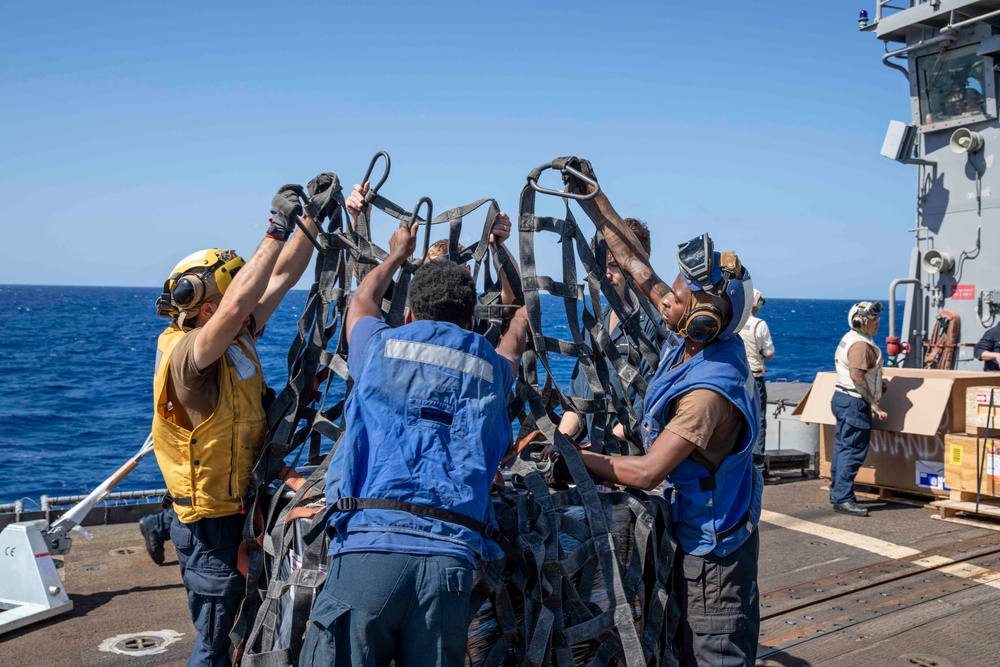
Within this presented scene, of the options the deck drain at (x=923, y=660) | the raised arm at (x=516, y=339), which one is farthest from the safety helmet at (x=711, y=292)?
the deck drain at (x=923, y=660)

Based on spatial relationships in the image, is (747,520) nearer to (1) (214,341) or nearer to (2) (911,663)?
(2) (911,663)

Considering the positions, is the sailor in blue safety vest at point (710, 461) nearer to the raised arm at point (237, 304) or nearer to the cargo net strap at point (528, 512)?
the cargo net strap at point (528, 512)

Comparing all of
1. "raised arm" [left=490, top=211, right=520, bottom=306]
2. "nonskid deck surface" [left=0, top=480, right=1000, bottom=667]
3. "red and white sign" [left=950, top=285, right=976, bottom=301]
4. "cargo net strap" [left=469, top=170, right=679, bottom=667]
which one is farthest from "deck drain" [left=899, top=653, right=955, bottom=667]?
"red and white sign" [left=950, top=285, right=976, bottom=301]

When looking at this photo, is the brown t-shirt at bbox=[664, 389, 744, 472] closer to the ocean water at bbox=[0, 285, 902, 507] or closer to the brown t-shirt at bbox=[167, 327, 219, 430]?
the brown t-shirt at bbox=[167, 327, 219, 430]

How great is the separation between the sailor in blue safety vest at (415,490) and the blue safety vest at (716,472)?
2.65 feet

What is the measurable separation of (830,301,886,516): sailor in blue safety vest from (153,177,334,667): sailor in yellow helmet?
20.3 ft

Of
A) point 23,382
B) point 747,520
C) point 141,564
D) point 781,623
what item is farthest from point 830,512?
point 23,382

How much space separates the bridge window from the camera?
1120 centimetres

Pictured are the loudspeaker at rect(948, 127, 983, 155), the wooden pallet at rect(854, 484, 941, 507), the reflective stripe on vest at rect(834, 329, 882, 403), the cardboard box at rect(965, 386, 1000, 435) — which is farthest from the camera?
the loudspeaker at rect(948, 127, 983, 155)

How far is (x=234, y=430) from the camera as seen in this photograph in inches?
145

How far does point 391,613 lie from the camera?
2.67 m

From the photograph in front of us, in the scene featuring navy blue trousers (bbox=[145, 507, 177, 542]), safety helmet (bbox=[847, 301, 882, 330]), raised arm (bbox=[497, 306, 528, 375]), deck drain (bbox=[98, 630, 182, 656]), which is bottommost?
deck drain (bbox=[98, 630, 182, 656])

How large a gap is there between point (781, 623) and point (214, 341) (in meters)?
3.82

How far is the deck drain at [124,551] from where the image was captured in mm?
6832
